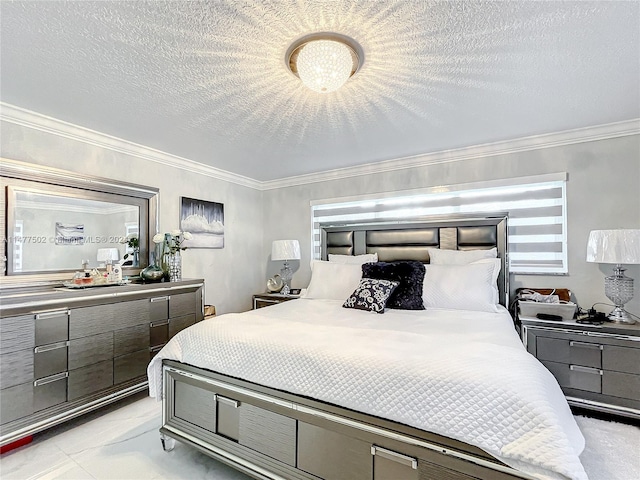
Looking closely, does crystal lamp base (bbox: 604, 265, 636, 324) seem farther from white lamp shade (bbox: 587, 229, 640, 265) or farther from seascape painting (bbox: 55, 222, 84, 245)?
seascape painting (bbox: 55, 222, 84, 245)

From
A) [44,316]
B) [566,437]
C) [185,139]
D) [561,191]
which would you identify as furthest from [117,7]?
[561,191]

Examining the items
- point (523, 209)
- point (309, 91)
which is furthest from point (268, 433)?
point (523, 209)

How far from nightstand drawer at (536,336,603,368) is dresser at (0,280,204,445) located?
3.39 meters

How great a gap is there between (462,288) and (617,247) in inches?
46.2

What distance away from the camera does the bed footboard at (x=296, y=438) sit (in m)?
1.30

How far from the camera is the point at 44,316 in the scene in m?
2.22

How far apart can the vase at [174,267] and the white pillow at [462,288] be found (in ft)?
8.25

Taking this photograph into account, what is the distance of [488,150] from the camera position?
335 cm

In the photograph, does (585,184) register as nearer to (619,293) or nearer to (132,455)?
(619,293)

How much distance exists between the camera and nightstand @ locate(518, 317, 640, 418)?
7.72ft

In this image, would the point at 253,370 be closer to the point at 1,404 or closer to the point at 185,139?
the point at 1,404

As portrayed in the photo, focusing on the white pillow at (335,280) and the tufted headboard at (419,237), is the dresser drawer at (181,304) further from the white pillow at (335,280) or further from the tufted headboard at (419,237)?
the tufted headboard at (419,237)

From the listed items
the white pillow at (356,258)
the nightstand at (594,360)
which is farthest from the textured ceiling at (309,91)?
the nightstand at (594,360)

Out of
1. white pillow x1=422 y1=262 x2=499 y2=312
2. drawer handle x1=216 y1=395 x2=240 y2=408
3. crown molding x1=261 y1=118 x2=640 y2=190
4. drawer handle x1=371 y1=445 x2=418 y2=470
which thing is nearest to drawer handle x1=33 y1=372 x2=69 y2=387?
drawer handle x1=216 y1=395 x2=240 y2=408
